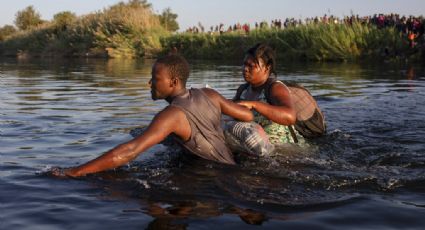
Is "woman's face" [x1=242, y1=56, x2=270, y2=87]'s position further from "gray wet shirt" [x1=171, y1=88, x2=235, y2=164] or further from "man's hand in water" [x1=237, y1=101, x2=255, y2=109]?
"gray wet shirt" [x1=171, y1=88, x2=235, y2=164]

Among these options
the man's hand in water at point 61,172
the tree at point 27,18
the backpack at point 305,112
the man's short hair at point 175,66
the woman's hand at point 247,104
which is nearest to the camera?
the man's short hair at point 175,66

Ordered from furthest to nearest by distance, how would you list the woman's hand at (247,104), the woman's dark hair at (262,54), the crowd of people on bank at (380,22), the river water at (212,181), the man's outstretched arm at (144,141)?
the crowd of people on bank at (380,22)
the woman's dark hair at (262,54)
the woman's hand at (247,104)
the man's outstretched arm at (144,141)
the river water at (212,181)

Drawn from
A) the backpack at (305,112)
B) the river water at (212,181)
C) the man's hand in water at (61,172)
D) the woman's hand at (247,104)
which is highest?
the woman's hand at (247,104)

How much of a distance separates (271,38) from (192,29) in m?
6.87

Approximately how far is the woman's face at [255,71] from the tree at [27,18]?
4986 centimetres

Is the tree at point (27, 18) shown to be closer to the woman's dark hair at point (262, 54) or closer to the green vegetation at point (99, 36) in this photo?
the green vegetation at point (99, 36)

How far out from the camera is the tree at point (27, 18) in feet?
172

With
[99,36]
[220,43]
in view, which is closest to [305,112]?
[220,43]

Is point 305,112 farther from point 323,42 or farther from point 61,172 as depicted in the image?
point 323,42

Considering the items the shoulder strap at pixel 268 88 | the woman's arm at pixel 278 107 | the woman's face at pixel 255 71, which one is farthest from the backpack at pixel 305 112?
the woman's arm at pixel 278 107

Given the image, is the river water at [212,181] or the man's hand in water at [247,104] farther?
the man's hand in water at [247,104]

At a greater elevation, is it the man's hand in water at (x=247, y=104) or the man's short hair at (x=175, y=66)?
the man's short hair at (x=175, y=66)

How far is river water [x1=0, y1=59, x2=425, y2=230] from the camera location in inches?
135

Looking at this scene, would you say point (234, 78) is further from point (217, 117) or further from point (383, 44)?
point (217, 117)
